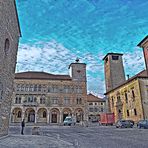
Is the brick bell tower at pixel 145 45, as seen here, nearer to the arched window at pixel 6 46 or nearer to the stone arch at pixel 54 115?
the arched window at pixel 6 46

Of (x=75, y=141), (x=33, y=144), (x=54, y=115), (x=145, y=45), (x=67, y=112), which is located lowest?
(x=75, y=141)

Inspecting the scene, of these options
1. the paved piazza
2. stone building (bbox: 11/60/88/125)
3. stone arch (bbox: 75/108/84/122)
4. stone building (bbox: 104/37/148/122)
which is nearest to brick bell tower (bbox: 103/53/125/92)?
stone building (bbox: 104/37/148/122)

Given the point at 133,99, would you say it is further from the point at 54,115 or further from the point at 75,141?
the point at 75,141

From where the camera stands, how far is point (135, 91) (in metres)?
36.0

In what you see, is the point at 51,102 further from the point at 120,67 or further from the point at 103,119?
the point at 120,67

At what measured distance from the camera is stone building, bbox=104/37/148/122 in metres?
34.0

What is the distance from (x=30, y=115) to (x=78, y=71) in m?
19.5

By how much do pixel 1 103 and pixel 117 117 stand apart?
3791 centimetres

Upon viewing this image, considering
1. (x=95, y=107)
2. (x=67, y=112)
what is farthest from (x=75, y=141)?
(x=95, y=107)

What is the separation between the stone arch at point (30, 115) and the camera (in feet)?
165

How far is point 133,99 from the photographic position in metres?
36.9

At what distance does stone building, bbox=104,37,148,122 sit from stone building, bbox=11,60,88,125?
1177 centimetres

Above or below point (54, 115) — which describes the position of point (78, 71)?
above

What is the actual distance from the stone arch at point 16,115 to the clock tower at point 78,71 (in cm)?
1863
